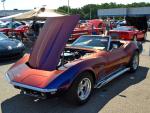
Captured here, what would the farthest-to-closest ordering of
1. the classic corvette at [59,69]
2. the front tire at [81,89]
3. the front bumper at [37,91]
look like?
the front tire at [81,89], the classic corvette at [59,69], the front bumper at [37,91]

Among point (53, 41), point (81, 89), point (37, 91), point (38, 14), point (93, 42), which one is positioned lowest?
point (81, 89)

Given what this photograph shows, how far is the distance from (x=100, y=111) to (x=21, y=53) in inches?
251

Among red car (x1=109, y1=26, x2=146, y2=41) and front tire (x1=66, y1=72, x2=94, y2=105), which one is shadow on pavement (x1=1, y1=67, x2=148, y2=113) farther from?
red car (x1=109, y1=26, x2=146, y2=41)

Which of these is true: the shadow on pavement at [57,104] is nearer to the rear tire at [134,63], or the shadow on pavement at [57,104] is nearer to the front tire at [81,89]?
the front tire at [81,89]

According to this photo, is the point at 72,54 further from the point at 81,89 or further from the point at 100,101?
the point at 100,101

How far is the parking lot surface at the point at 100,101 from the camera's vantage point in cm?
497

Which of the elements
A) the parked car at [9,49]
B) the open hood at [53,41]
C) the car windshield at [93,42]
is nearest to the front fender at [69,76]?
the open hood at [53,41]

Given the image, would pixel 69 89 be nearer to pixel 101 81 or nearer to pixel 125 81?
pixel 101 81

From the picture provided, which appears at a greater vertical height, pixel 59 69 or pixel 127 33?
pixel 59 69

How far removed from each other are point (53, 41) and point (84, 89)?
115 cm

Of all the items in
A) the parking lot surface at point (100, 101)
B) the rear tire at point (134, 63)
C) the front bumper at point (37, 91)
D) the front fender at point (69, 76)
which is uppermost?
the front fender at point (69, 76)

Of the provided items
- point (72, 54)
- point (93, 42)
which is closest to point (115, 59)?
point (93, 42)

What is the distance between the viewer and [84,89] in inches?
209

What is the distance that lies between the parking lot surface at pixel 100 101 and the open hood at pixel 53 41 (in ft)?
2.51
